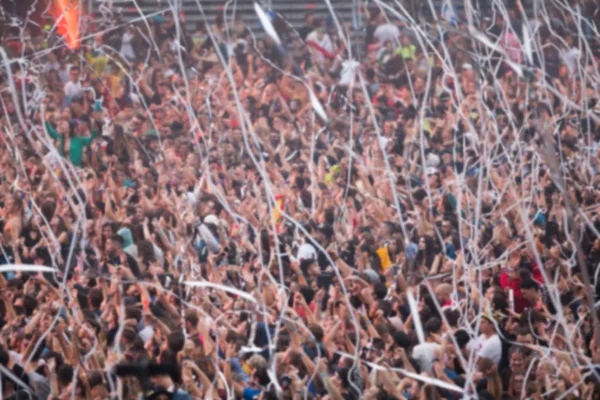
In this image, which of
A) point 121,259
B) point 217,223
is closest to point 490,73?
point 217,223

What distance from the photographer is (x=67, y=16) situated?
529 centimetres

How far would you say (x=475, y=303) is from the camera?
478 centimetres

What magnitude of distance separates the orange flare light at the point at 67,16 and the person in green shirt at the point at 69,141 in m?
0.44

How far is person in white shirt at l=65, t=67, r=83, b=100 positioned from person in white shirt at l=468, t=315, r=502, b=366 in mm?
2228

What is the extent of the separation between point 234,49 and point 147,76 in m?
0.46

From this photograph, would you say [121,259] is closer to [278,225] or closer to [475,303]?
[278,225]

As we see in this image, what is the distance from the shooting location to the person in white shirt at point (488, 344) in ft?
15.2

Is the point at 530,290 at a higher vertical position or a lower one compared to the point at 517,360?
higher

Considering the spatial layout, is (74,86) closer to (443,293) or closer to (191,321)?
(191,321)

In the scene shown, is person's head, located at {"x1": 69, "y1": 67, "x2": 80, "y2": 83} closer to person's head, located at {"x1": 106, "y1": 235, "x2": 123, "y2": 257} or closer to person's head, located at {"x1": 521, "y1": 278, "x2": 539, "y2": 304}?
person's head, located at {"x1": 106, "y1": 235, "x2": 123, "y2": 257}

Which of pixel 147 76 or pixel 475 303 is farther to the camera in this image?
pixel 147 76

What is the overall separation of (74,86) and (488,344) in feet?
7.60

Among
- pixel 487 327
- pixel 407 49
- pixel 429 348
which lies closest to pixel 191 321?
pixel 429 348

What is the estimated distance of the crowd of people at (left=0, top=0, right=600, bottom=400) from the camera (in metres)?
4.60
